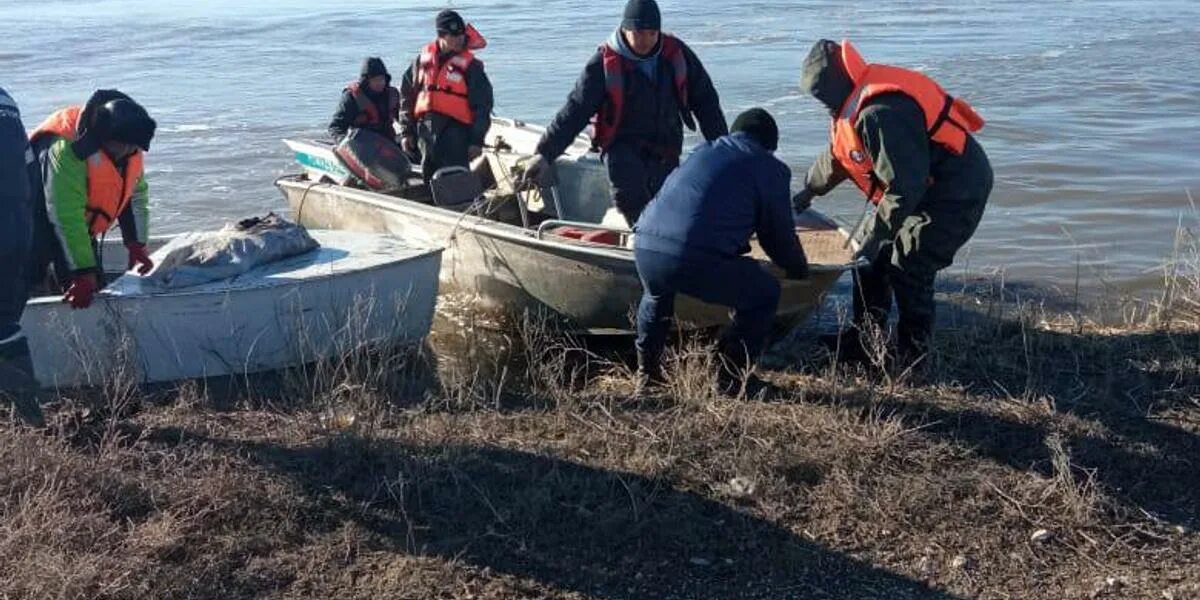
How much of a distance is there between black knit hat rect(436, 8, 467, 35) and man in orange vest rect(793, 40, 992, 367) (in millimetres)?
3378

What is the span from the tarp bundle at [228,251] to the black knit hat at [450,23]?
208cm

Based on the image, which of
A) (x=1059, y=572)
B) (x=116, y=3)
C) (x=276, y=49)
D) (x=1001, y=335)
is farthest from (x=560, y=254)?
(x=116, y=3)

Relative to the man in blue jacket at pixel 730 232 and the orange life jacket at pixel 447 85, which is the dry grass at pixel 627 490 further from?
the orange life jacket at pixel 447 85

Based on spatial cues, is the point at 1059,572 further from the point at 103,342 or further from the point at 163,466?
the point at 103,342

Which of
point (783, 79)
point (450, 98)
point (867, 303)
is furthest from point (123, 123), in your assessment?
point (783, 79)

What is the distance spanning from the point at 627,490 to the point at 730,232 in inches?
A: 49.8

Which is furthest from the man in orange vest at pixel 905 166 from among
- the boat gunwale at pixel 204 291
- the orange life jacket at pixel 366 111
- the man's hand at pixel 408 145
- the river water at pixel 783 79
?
the orange life jacket at pixel 366 111

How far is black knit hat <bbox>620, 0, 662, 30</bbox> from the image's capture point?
21.4 ft

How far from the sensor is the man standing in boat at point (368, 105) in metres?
9.18

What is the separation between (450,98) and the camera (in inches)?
343

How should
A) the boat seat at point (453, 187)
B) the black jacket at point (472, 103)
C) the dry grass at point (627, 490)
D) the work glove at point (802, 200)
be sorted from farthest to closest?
the black jacket at point (472, 103)
the boat seat at point (453, 187)
the work glove at point (802, 200)
the dry grass at point (627, 490)

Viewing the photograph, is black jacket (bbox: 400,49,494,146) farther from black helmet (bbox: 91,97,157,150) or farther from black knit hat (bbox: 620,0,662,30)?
black helmet (bbox: 91,97,157,150)

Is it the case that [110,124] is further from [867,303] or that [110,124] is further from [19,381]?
[867,303]

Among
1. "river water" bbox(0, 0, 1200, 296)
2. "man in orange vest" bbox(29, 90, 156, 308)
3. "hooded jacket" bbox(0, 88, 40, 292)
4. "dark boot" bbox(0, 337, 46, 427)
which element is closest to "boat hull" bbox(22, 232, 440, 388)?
"man in orange vest" bbox(29, 90, 156, 308)
